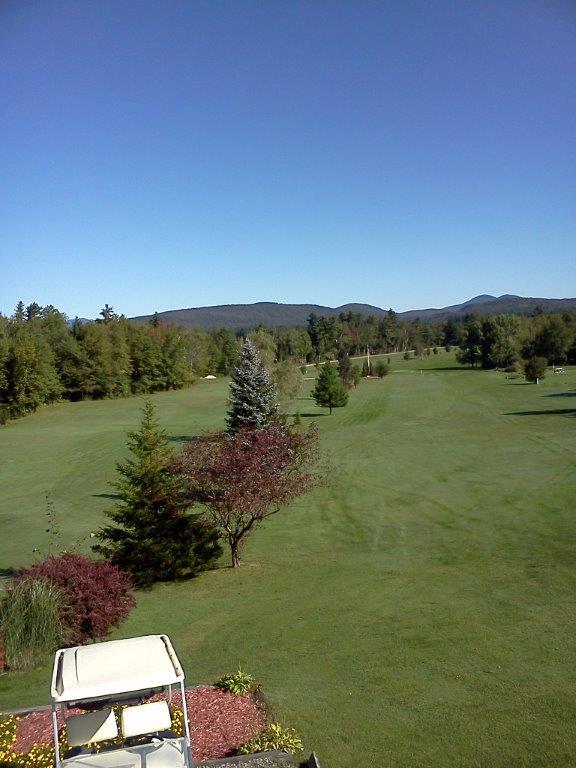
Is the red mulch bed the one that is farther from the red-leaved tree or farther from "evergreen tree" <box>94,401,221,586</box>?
"evergreen tree" <box>94,401,221,586</box>

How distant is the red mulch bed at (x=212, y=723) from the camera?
800cm

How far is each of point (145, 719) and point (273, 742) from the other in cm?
185

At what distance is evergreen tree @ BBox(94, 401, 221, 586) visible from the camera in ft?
58.1

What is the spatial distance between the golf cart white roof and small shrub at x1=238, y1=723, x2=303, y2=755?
66.7 inches

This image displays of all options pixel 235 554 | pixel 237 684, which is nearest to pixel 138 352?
pixel 235 554

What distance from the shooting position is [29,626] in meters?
11.7

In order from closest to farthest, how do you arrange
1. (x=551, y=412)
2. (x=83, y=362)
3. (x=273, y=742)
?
(x=273, y=742)
(x=551, y=412)
(x=83, y=362)

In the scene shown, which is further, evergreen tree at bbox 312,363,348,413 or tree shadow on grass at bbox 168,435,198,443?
evergreen tree at bbox 312,363,348,413

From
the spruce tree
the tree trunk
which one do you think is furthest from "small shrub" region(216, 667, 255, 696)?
the spruce tree

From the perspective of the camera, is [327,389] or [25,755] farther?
[327,389]

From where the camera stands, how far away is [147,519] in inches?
703

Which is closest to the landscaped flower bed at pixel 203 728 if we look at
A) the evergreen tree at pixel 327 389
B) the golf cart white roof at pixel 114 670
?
the golf cart white roof at pixel 114 670

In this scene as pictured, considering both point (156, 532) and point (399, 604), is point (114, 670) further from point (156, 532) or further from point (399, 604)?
point (156, 532)

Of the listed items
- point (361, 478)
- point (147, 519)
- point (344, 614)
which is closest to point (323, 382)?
point (361, 478)
